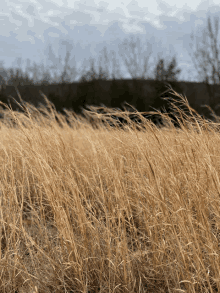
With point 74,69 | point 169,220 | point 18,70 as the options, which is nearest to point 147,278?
point 169,220

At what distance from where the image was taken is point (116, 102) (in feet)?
60.5

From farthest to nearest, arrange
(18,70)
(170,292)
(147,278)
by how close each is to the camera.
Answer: (18,70)
(147,278)
(170,292)

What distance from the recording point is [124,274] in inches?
46.7

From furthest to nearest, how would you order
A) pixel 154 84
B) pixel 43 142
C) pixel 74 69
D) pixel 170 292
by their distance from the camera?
1. pixel 74 69
2. pixel 154 84
3. pixel 43 142
4. pixel 170 292

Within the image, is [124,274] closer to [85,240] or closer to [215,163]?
[85,240]

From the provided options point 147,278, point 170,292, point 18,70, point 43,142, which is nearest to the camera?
point 170,292

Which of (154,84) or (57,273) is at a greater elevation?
(154,84)

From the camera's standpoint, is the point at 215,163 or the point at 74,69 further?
the point at 74,69

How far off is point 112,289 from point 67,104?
18.7 m

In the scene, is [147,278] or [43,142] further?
[43,142]

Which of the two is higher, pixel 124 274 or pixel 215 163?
pixel 215 163

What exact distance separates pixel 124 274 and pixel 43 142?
1634mm

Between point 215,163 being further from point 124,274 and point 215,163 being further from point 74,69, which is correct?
point 74,69

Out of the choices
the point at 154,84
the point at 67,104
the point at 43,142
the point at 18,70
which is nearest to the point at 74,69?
the point at 18,70
